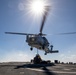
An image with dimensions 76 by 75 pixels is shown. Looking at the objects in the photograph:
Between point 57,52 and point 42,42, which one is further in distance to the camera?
point 57,52

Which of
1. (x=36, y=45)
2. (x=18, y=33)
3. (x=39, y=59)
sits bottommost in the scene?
(x=39, y=59)

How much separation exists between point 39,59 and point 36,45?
732cm

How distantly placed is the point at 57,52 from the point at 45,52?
56.7 ft

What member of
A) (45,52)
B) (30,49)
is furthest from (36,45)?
(45,52)

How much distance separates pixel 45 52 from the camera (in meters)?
96.5

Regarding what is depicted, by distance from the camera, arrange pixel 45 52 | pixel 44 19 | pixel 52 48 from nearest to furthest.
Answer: pixel 44 19
pixel 45 52
pixel 52 48

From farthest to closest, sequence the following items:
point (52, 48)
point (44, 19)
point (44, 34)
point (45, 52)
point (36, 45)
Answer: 1. point (52, 48)
2. point (45, 52)
3. point (44, 34)
4. point (36, 45)
5. point (44, 19)

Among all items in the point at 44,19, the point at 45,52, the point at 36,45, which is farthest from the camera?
the point at 45,52

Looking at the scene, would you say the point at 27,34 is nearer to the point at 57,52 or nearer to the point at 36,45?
the point at 36,45

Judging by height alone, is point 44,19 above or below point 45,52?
above

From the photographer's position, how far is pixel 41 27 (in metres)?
82.4

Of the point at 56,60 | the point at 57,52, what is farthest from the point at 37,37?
the point at 57,52

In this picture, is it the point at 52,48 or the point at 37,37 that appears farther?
the point at 52,48

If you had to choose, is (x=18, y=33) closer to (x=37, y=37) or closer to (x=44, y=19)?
(x=37, y=37)
